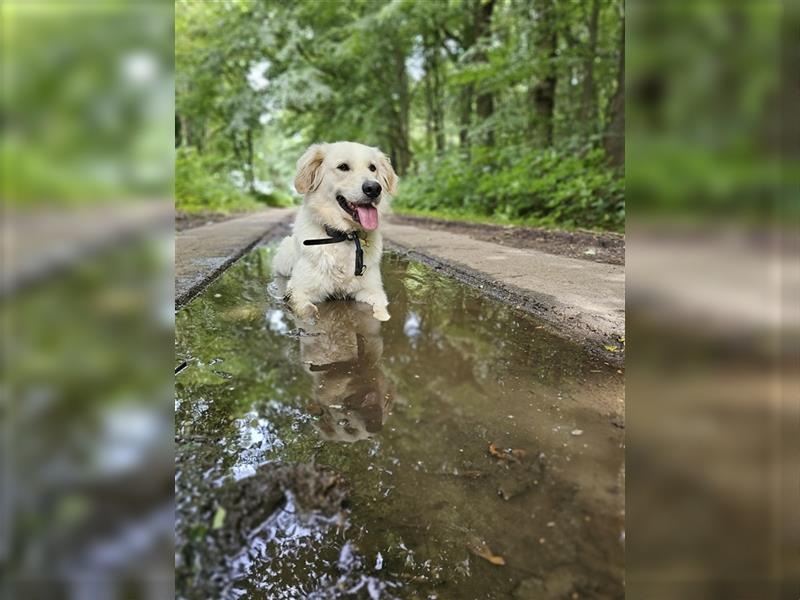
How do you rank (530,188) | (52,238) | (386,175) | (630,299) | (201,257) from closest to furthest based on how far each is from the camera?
(52,238) < (630,299) < (386,175) < (201,257) < (530,188)

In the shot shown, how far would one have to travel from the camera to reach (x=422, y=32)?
1477cm

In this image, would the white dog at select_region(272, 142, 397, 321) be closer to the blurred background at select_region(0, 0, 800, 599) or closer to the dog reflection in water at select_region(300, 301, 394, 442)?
the dog reflection in water at select_region(300, 301, 394, 442)

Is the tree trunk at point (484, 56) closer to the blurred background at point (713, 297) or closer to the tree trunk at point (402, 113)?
the tree trunk at point (402, 113)

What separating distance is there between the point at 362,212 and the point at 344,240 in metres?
0.24

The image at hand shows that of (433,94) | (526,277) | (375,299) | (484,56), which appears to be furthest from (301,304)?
(433,94)

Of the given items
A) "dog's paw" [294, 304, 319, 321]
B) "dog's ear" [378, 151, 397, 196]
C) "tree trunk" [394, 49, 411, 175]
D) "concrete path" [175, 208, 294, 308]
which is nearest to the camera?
"dog's paw" [294, 304, 319, 321]

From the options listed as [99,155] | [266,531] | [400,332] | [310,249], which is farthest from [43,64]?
[310,249]

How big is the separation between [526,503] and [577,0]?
429 inches

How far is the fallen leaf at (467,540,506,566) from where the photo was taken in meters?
0.93

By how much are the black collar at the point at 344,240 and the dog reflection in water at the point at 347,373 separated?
0.36 m

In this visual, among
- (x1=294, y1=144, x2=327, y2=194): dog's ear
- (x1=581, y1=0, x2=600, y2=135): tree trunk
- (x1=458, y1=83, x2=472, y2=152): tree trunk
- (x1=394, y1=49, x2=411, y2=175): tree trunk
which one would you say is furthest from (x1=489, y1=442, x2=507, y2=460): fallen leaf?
(x1=394, y1=49, x2=411, y2=175): tree trunk

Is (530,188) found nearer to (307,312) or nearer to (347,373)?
(307,312)

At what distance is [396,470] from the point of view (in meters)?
1.23

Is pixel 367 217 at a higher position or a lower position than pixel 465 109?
lower
